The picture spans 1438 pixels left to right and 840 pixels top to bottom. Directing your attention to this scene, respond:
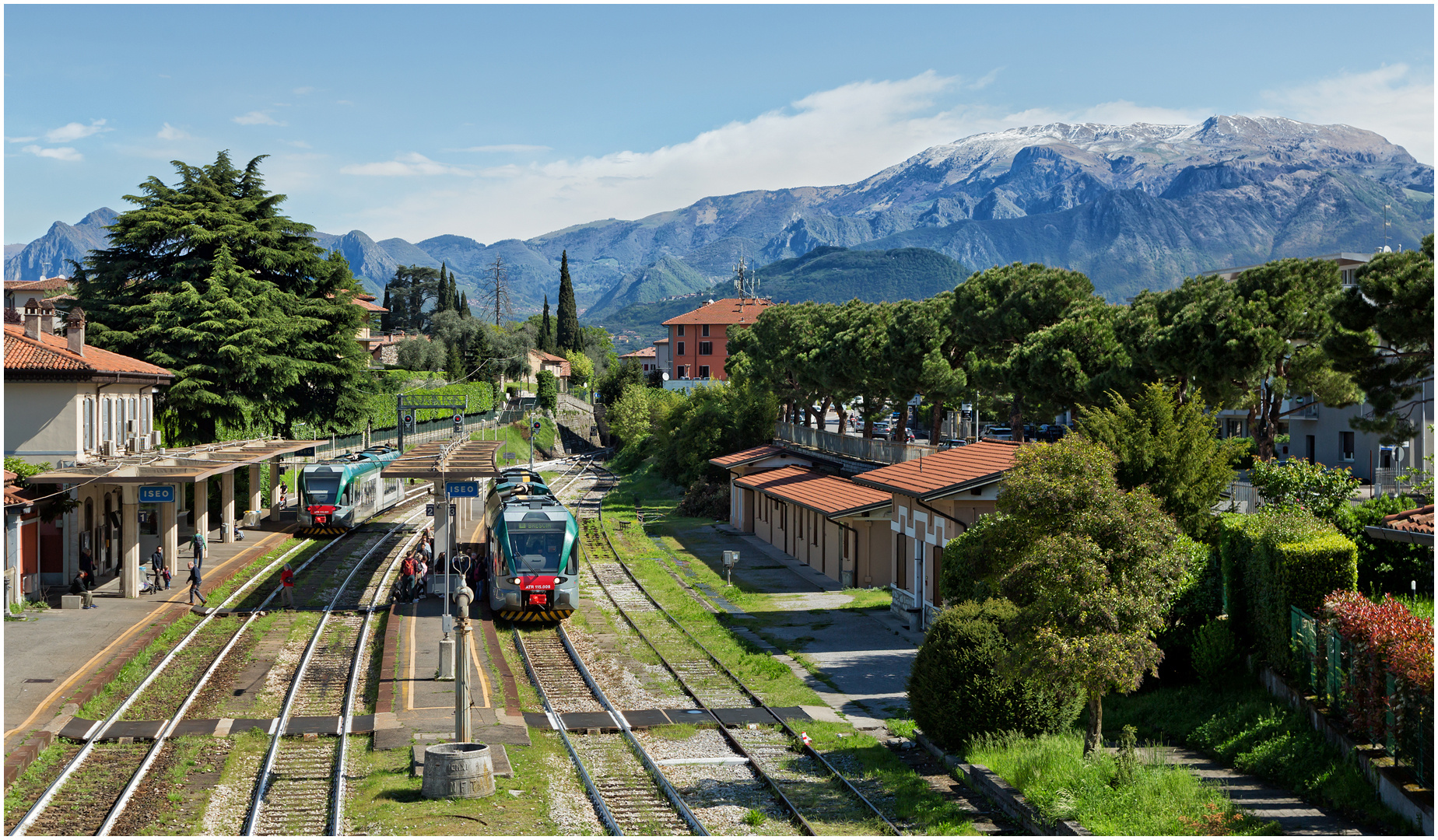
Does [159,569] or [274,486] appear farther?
[274,486]

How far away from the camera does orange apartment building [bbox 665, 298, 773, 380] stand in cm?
15350

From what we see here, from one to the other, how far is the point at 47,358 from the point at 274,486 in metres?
18.7

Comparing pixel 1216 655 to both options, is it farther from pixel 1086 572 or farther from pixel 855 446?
pixel 855 446

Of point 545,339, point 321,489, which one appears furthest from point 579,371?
point 321,489

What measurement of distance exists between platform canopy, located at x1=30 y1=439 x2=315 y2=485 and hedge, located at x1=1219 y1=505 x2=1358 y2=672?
2570 centimetres

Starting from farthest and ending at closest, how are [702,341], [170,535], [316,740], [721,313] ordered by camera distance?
1. [721,313]
2. [702,341]
3. [170,535]
4. [316,740]

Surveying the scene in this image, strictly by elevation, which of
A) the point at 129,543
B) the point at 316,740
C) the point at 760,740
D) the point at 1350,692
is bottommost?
the point at 760,740

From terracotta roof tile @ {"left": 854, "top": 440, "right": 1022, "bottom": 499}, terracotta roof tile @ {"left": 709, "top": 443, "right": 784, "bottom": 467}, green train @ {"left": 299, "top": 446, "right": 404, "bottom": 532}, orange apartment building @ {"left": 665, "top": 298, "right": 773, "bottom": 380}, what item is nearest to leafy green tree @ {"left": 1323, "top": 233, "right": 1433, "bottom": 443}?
terracotta roof tile @ {"left": 854, "top": 440, "right": 1022, "bottom": 499}

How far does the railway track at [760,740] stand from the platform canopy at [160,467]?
12262 mm

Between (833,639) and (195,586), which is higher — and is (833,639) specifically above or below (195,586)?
below

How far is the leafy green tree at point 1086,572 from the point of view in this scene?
48.7 feet

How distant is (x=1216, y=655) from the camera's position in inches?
746

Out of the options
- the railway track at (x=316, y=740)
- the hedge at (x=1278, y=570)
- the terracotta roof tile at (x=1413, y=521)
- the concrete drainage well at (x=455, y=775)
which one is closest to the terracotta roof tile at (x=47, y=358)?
the railway track at (x=316, y=740)

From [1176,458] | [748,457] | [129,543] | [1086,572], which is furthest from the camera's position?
[748,457]
